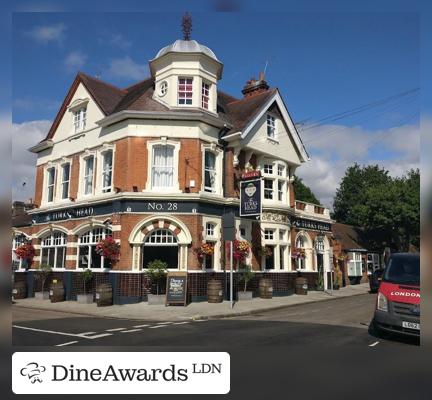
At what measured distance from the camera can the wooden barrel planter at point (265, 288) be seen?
20.3m

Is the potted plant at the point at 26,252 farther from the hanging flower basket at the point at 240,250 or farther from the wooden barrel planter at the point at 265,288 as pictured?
the wooden barrel planter at the point at 265,288

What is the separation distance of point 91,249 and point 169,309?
6.30m

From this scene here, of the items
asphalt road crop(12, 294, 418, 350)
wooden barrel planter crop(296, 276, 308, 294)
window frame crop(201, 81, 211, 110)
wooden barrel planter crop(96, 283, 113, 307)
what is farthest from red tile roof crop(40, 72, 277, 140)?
asphalt road crop(12, 294, 418, 350)

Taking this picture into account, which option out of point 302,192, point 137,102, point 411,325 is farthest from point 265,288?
point 302,192

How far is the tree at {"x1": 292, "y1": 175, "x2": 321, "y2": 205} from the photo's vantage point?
46884 millimetres

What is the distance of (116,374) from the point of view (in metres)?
5.52

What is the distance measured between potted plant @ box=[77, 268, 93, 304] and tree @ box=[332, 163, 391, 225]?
1300 inches

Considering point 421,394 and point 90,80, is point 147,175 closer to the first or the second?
point 90,80

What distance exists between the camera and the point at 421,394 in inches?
227

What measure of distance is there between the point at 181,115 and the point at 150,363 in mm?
14780

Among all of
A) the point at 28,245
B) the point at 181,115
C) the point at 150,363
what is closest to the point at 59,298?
the point at 28,245

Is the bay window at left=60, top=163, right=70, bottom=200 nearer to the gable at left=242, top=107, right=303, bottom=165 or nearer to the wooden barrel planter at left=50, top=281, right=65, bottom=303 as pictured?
the wooden barrel planter at left=50, top=281, right=65, bottom=303

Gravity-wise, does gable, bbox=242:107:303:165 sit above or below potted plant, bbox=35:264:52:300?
above

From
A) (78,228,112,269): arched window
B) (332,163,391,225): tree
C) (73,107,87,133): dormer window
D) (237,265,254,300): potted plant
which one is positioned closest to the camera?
(237,265,254,300): potted plant
